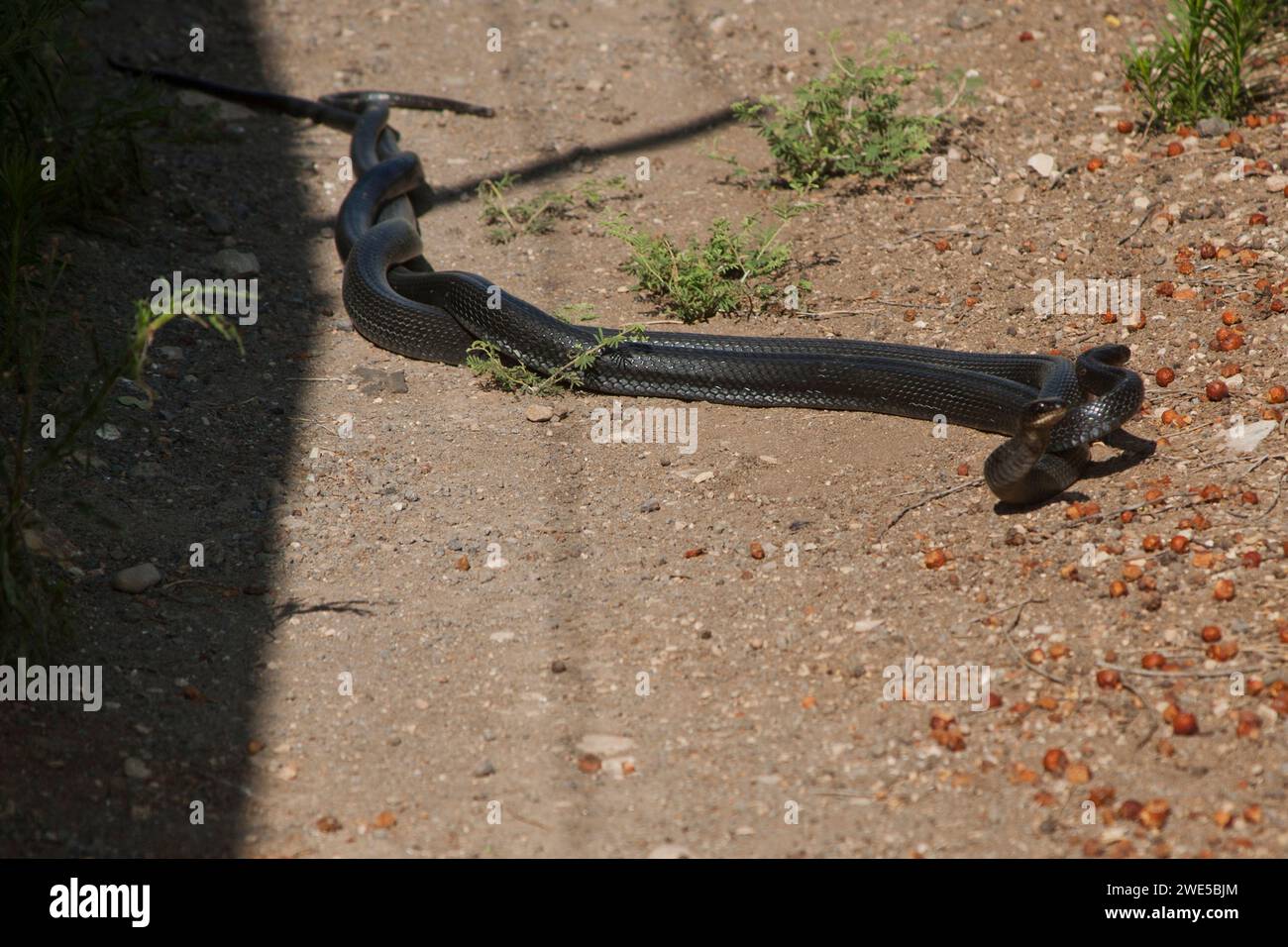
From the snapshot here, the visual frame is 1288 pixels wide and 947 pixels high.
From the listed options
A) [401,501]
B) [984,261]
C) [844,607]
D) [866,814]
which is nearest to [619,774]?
[866,814]

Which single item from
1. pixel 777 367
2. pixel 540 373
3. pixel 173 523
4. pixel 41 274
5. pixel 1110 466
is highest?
pixel 41 274

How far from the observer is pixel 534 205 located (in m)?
Answer: 8.63

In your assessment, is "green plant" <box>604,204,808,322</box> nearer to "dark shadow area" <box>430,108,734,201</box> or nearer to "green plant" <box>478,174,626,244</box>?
"green plant" <box>478,174,626,244</box>

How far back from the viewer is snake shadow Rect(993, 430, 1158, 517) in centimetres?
539

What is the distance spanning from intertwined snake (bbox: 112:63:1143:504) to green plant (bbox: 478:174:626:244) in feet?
1.97

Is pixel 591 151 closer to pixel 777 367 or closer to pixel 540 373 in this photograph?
pixel 540 373

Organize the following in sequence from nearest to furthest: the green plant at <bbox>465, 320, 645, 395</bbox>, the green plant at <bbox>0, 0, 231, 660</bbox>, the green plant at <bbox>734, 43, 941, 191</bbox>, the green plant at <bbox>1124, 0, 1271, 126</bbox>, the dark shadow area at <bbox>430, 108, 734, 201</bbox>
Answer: the green plant at <bbox>0, 0, 231, 660</bbox>, the green plant at <bbox>465, 320, 645, 395</bbox>, the green plant at <bbox>1124, 0, 1271, 126</bbox>, the green plant at <bbox>734, 43, 941, 191</bbox>, the dark shadow area at <bbox>430, 108, 734, 201</bbox>

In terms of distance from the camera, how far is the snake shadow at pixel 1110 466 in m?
5.39

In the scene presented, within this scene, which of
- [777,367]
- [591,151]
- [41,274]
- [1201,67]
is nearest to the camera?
[777,367]

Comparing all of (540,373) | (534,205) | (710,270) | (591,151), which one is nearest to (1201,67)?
(710,270)

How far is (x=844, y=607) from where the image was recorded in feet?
16.4

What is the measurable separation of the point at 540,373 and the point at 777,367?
128cm

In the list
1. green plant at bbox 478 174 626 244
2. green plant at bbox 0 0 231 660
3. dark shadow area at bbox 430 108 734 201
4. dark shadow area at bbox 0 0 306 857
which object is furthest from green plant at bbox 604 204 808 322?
green plant at bbox 0 0 231 660

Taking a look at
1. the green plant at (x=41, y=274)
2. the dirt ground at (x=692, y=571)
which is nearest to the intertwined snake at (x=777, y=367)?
the dirt ground at (x=692, y=571)
